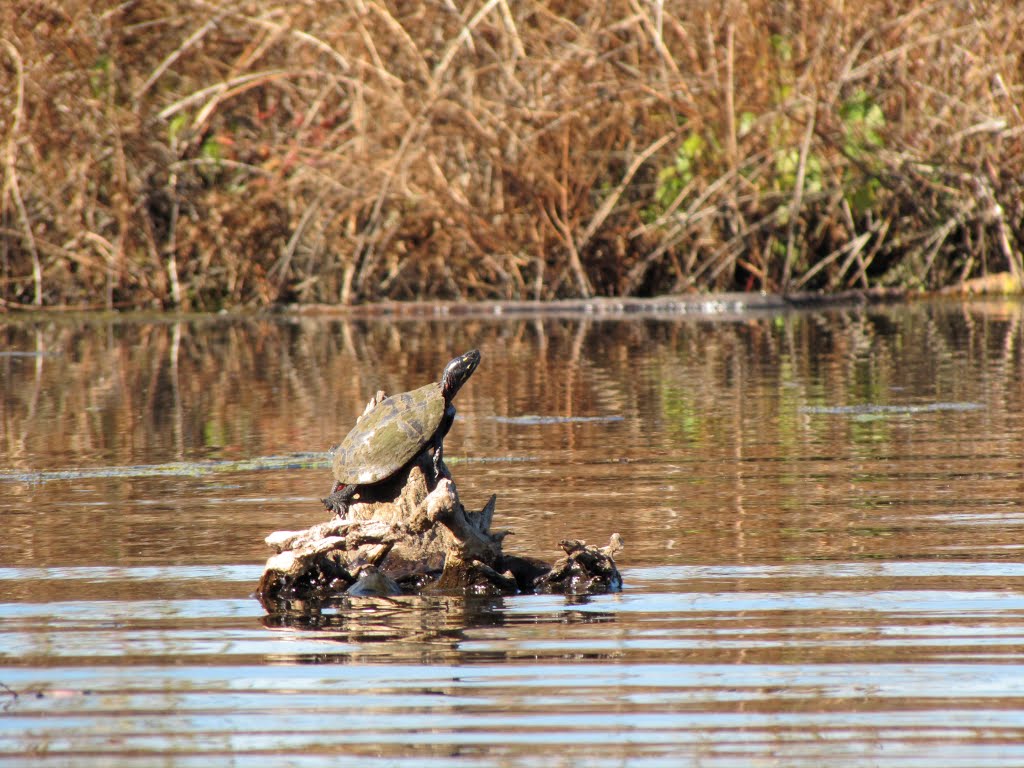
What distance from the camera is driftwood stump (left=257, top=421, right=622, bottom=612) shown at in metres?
5.04

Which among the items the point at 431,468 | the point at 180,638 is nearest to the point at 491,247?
the point at 431,468

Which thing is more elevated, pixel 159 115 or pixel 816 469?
pixel 159 115

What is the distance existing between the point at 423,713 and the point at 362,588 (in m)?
1.48

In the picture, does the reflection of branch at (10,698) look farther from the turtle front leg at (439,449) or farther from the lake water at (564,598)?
the turtle front leg at (439,449)

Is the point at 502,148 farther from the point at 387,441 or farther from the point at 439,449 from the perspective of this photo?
the point at 387,441

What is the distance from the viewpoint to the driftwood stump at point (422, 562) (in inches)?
199

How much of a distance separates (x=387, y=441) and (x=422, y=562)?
1.56 feet

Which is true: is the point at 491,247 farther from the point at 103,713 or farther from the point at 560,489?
the point at 103,713

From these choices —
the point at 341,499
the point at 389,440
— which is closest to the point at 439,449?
the point at 389,440

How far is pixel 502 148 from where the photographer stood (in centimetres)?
1891

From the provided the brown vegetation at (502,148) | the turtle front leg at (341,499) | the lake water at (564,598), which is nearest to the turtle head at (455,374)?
the turtle front leg at (341,499)

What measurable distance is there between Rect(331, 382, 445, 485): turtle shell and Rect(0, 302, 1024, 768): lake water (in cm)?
43

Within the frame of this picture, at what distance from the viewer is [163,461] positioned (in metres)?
8.20

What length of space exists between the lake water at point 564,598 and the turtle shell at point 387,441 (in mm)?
433
